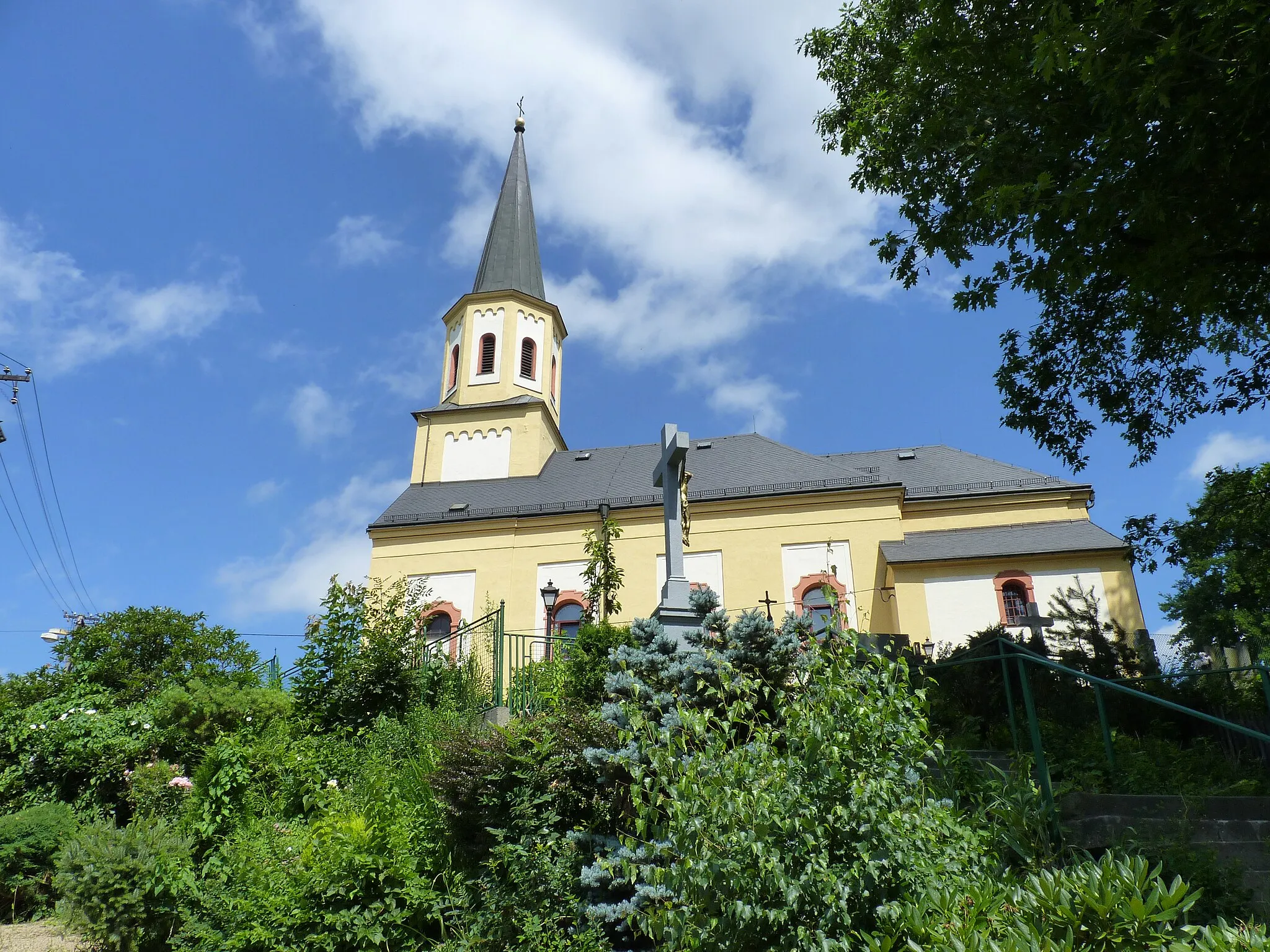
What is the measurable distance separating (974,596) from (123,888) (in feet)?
63.2

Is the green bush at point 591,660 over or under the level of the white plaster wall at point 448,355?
under

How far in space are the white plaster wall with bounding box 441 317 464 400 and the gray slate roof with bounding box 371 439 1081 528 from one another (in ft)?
14.0

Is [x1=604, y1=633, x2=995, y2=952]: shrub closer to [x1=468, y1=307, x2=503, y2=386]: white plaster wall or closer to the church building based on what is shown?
the church building

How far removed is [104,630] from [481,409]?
54.3 ft

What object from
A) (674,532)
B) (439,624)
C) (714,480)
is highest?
(714,480)

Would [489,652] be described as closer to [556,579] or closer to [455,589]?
[556,579]

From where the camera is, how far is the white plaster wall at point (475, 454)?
1126 inches

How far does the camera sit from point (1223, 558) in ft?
96.3

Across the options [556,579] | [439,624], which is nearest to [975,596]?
[556,579]

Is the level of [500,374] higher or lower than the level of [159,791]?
higher

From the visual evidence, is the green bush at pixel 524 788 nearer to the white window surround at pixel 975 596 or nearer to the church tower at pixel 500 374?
the white window surround at pixel 975 596

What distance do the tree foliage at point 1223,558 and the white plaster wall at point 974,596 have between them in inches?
97.8

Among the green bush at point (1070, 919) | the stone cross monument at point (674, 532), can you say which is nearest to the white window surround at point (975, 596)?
the stone cross monument at point (674, 532)

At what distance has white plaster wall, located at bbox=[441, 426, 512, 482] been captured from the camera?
2859 cm
